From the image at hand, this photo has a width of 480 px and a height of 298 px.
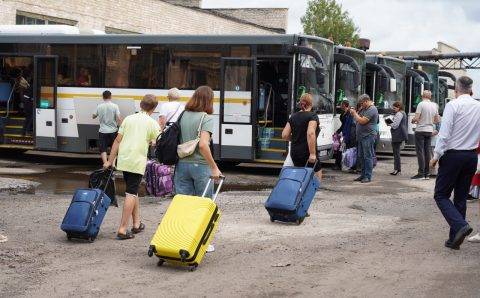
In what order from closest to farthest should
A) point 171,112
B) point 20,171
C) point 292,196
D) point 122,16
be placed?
point 292,196
point 171,112
point 20,171
point 122,16

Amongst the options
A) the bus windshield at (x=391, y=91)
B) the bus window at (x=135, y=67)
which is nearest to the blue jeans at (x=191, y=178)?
the bus window at (x=135, y=67)

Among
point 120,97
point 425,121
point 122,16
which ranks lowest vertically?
point 425,121

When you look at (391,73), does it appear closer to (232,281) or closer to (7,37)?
(7,37)

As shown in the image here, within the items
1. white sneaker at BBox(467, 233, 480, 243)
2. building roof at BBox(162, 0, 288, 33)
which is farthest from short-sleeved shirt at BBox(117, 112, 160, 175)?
building roof at BBox(162, 0, 288, 33)

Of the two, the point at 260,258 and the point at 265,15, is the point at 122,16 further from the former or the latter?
the point at 260,258

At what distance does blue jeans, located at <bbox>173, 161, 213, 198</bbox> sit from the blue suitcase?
204cm

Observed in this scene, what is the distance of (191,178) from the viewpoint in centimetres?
886

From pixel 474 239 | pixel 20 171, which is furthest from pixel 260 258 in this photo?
pixel 20 171

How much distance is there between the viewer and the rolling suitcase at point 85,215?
30.4ft

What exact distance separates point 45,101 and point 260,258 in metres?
13.1

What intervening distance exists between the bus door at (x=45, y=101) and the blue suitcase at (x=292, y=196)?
10.7 m

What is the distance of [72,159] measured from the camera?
2242cm

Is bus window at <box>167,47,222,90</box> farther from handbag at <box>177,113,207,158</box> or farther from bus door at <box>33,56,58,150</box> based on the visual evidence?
handbag at <box>177,113,207,158</box>

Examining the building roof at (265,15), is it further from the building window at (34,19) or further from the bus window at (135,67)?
the bus window at (135,67)
